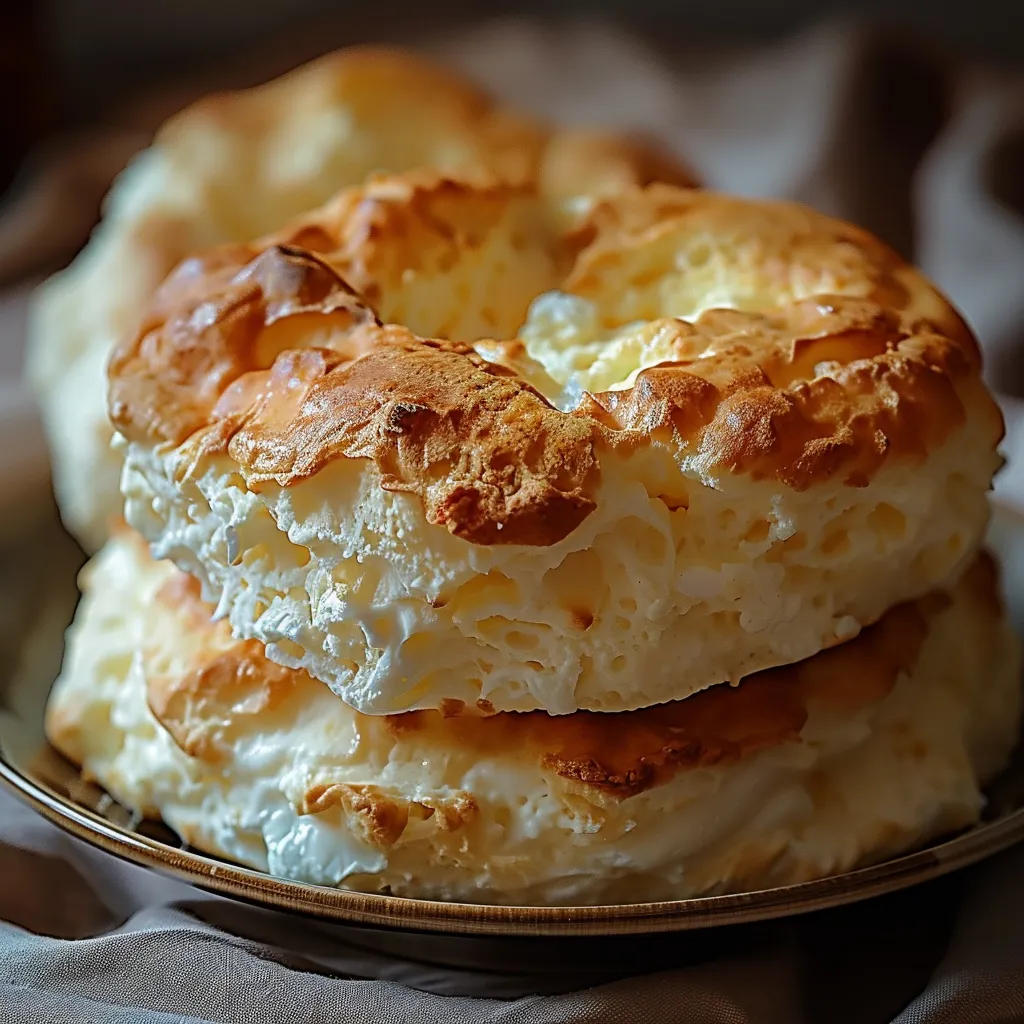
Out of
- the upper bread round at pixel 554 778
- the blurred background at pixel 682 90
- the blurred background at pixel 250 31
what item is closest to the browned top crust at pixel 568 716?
the upper bread round at pixel 554 778

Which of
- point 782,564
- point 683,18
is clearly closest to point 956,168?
point 683,18

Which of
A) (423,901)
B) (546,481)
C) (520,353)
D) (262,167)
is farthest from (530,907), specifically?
(262,167)

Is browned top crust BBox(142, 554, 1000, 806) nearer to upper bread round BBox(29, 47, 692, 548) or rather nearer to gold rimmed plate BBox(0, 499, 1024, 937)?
gold rimmed plate BBox(0, 499, 1024, 937)

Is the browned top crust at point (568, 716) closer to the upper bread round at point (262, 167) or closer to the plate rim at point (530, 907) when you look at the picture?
the plate rim at point (530, 907)

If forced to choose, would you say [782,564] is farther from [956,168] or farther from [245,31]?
[245,31]

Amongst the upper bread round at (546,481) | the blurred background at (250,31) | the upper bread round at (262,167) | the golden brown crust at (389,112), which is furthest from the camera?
the blurred background at (250,31)

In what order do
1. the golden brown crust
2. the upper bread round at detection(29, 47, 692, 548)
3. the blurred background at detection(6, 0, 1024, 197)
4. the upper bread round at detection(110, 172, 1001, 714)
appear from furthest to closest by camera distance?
the blurred background at detection(6, 0, 1024, 197) → the golden brown crust → the upper bread round at detection(29, 47, 692, 548) → the upper bread round at detection(110, 172, 1001, 714)

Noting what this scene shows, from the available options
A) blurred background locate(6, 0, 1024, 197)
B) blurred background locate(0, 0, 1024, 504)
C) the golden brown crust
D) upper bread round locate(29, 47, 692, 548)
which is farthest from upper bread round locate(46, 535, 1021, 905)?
blurred background locate(6, 0, 1024, 197)
